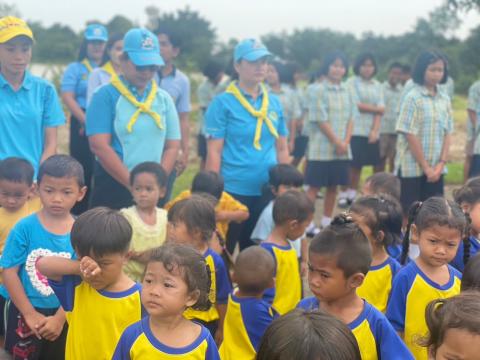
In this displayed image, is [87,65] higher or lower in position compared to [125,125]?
higher

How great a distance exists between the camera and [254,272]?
350 cm

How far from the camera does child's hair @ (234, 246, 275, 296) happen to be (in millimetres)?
3500

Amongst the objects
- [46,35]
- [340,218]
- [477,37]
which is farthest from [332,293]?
[46,35]

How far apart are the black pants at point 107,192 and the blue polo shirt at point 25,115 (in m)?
0.46

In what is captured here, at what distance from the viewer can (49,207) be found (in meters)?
3.41

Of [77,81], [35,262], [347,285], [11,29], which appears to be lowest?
[35,262]

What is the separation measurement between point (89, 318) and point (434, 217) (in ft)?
5.70

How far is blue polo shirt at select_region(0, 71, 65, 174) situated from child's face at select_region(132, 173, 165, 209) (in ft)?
2.85

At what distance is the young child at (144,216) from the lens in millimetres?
4000

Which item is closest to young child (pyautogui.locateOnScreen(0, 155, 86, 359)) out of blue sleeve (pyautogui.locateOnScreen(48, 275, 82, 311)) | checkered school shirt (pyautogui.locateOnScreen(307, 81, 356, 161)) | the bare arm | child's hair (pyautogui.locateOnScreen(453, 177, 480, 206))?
blue sleeve (pyautogui.locateOnScreen(48, 275, 82, 311))

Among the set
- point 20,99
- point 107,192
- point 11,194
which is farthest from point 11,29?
point 107,192

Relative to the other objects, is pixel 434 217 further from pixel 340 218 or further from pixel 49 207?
pixel 49 207

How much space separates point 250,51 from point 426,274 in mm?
2530

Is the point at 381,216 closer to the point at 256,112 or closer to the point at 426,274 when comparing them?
the point at 426,274
